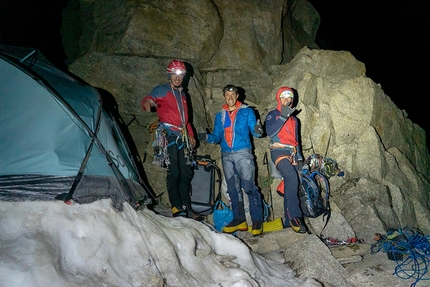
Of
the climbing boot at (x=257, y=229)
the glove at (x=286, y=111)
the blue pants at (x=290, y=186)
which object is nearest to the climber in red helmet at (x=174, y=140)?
the climbing boot at (x=257, y=229)

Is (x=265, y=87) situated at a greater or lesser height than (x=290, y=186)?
greater

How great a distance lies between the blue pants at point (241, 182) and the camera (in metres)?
6.35

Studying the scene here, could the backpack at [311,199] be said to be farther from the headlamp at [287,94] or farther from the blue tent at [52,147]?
the blue tent at [52,147]

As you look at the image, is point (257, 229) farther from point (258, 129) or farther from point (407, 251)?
point (407, 251)

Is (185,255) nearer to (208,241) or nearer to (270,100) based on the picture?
(208,241)

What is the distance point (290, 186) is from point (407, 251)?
241 centimetres

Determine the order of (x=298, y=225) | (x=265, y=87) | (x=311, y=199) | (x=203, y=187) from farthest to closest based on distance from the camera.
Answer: (x=265, y=87)
(x=203, y=187)
(x=311, y=199)
(x=298, y=225)

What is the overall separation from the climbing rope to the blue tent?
4.82 meters

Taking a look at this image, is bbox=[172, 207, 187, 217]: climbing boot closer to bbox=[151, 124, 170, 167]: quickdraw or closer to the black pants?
the black pants

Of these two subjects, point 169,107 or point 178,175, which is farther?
point 169,107

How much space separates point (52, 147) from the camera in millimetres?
4684

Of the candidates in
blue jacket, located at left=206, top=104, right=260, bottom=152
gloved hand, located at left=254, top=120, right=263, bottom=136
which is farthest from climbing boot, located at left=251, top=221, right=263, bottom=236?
gloved hand, located at left=254, top=120, right=263, bottom=136

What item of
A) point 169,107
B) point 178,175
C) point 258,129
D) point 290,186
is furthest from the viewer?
point 169,107

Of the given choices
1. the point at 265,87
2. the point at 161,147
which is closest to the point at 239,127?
the point at 161,147
